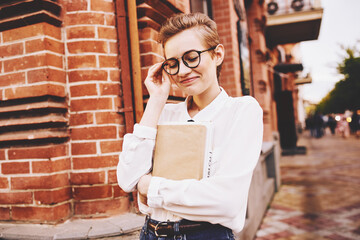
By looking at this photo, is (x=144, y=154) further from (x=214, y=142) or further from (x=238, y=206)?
(x=238, y=206)

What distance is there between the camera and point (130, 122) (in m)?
2.05

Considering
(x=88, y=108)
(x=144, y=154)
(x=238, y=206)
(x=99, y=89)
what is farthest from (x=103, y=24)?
A: (x=238, y=206)

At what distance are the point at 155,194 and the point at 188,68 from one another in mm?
552

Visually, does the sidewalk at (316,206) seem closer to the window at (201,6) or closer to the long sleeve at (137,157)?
the long sleeve at (137,157)

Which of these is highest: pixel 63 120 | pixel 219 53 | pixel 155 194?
pixel 219 53

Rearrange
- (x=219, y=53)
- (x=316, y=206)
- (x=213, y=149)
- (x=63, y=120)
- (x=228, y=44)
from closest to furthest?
(x=213, y=149)
(x=219, y=53)
(x=63, y=120)
(x=228, y=44)
(x=316, y=206)

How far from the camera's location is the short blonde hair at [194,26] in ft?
4.12

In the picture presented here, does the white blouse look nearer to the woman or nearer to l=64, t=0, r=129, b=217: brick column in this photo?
the woman

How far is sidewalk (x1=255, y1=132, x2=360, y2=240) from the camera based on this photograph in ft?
12.3

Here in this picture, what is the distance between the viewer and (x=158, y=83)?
4.62ft

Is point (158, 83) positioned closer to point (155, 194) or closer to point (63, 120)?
point (155, 194)

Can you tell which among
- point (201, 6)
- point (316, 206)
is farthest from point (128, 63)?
point (316, 206)

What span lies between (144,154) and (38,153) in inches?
41.9

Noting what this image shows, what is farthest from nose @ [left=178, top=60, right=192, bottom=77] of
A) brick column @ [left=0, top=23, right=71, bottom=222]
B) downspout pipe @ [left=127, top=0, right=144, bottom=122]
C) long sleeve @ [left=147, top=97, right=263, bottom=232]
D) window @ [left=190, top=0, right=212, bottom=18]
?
window @ [left=190, top=0, right=212, bottom=18]
